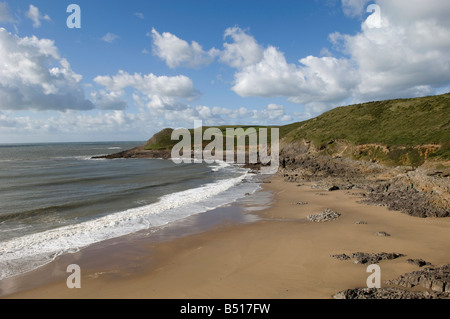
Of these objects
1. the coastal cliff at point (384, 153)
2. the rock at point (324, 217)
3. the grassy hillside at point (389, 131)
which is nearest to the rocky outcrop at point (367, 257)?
the rock at point (324, 217)

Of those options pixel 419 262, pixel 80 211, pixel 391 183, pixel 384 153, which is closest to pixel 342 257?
pixel 419 262

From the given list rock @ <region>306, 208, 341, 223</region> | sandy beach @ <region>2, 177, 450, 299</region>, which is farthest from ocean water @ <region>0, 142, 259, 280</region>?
rock @ <region>306, 208, 341, 223</region>

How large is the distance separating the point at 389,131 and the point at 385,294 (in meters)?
43.2

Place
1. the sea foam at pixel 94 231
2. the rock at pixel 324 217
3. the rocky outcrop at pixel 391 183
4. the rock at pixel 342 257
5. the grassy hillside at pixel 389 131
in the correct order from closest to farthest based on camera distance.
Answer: the rock at pixel 342 257, the sea foam at pixel 94 231, the rock at pixel 324 217, the rocky outcrop at pixel 391 183, the grassy hillside at pixel 389 131

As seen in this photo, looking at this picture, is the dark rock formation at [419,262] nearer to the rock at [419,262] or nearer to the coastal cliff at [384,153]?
the rock at [419,262]

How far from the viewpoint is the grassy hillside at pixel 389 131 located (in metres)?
32.4

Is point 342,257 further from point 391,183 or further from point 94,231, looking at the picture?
point 391,183

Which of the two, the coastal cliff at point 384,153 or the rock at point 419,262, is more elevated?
the coastal cliff at point 384,153

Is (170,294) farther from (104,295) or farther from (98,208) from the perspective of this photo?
(98,208)

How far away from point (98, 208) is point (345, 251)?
1951 centimetres

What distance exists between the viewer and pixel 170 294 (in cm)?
917

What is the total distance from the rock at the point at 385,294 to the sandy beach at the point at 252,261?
19.5 inches

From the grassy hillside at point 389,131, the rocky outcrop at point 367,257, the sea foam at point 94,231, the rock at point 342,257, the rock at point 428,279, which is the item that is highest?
the grassy hillside at point 389,131
